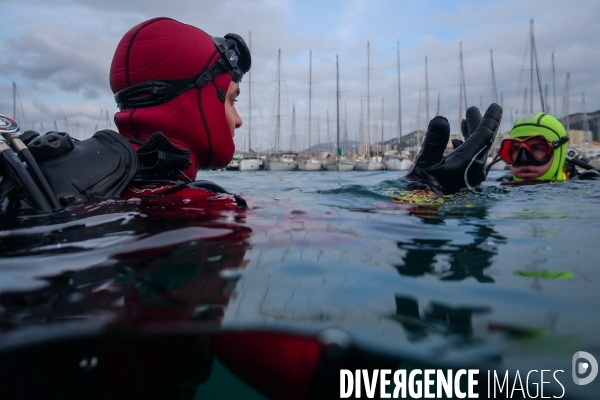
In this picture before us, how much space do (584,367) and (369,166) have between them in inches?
1319

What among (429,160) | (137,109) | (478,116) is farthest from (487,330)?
(478,116)

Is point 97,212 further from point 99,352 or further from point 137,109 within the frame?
point 99,352

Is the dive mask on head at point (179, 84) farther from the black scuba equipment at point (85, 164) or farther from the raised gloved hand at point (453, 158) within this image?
the raised gloved hand at point (453, 158)

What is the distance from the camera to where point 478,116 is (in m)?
4.75

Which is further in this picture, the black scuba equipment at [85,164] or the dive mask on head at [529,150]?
the dive mask on head at [529,150]

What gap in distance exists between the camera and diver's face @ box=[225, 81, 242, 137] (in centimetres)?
292

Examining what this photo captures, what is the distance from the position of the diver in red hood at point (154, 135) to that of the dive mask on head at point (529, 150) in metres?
5.27

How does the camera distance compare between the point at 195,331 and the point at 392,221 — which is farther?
the point at 392,221

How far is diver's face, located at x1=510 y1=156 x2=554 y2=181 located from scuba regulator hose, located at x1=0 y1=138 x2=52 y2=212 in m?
6.87

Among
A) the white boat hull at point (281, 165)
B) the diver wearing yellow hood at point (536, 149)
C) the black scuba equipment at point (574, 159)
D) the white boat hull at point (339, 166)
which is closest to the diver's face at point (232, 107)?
the diver wearing yellow hood at point (536, 149)

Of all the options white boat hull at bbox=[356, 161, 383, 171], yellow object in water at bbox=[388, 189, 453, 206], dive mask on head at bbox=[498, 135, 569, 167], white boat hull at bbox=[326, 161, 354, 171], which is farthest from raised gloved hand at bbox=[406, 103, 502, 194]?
white boat hull at bbox=[356, 161, 383, 171]

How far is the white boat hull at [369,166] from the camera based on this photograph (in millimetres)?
33822

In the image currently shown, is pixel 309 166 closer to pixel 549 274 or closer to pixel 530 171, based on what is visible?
pixel 530 171

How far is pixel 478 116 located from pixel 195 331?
4717mm
